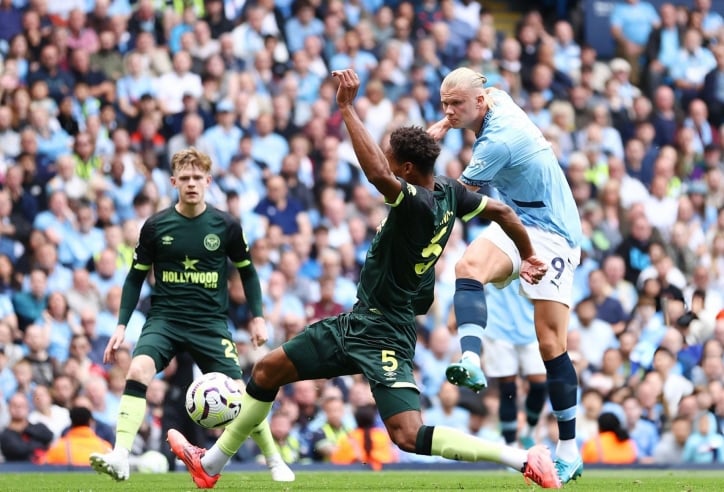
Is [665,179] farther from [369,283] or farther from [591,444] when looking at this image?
[369,283]

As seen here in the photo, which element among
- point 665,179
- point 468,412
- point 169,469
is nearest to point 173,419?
point 169,469

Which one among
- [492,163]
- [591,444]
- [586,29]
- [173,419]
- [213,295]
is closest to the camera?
[492,163]

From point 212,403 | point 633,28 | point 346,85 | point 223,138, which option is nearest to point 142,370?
point 212,403

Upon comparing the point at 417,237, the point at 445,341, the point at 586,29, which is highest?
the point at 586,29

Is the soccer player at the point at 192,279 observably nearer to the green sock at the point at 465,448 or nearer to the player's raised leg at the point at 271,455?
the player's raised leg at the point at 271,455

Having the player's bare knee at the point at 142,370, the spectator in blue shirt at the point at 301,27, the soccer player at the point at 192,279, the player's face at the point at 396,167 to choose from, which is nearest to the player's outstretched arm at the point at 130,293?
the soccer player at the point at 192,279

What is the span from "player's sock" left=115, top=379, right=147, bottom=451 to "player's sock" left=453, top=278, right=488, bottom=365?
2.48 metres

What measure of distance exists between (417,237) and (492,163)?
1730 millimetres

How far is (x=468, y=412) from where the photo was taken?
1505 cm

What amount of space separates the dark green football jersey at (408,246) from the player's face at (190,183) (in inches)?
101

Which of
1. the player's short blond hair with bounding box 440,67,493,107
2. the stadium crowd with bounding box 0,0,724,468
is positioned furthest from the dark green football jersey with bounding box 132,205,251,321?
the stadium crowd with bounding box 0,0,724,468

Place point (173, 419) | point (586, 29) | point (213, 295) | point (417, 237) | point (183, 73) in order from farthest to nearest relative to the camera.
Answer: point (586, 29) < point (183, 73) < point (173, 419) < point (213, 295) < point (417, 237)

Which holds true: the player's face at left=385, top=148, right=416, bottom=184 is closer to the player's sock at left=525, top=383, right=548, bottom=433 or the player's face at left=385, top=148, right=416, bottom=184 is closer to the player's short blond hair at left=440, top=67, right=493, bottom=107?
the player's short blond hair at left=440, top=67, right=493, bottom=107

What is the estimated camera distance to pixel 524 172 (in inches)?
407
